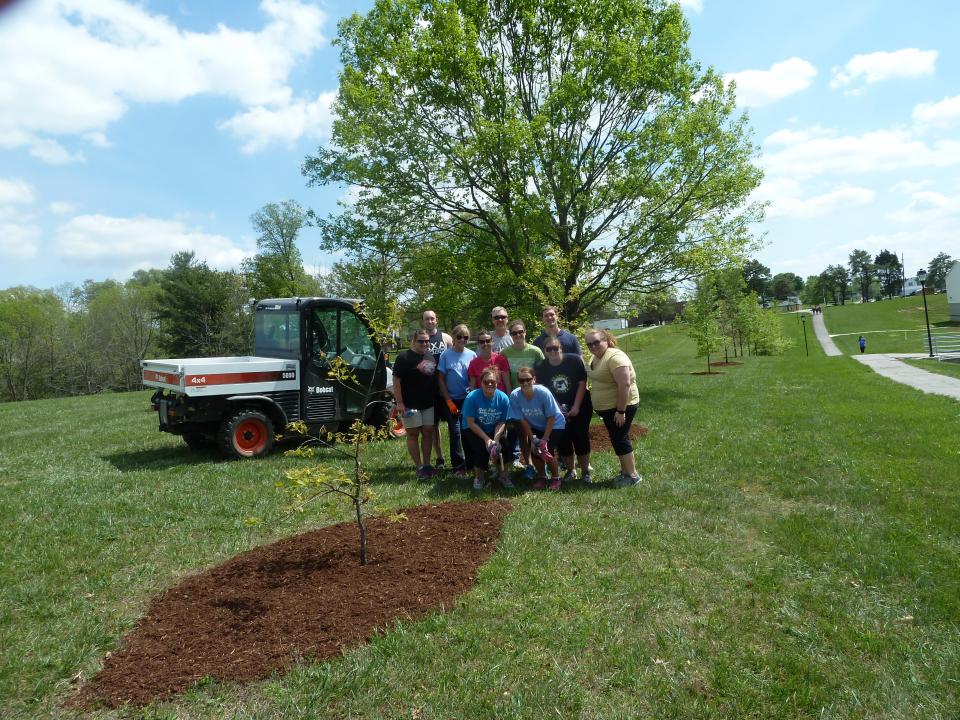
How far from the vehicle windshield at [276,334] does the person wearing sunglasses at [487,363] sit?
10.8 feet

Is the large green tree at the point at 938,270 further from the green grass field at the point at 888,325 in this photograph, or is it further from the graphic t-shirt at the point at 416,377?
the graphic t-shirt at the point at 416,377

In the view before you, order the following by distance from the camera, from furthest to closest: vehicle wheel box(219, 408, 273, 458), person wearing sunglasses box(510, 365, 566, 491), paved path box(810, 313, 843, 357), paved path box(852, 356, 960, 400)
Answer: paved path box(810, 313, 843, 357)
paved path box(852, 356, 960, 400)
vehicle wheel box(219, 408, 273, 458)
person wearing sunglasses box(510, 365, 566, 491)

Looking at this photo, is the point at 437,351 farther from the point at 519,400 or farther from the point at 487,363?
the point at 519,400

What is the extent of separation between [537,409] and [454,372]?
1.27m

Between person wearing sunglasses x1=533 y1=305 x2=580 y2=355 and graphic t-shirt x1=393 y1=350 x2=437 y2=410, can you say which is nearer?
person wearing sunglasses x1=533 y1=305 x2=580 y2=355

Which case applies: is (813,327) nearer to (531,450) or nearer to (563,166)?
(563,166)

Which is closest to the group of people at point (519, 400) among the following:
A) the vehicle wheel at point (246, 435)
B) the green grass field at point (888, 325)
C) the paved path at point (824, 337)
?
the vehicle wheel at point (246, 435)

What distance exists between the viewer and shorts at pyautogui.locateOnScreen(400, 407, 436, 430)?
23.8 feet

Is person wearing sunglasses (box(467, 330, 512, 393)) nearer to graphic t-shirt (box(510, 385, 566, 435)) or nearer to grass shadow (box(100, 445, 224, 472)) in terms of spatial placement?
graphic t-shirt (box(510, 385, 566, 435))

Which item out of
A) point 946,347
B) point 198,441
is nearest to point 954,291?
point 946,347

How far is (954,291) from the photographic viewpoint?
207 ft

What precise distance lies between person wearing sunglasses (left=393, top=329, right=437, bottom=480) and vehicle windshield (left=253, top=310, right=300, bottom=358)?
105 inches

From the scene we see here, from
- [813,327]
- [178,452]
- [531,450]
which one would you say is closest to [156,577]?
[531,450]

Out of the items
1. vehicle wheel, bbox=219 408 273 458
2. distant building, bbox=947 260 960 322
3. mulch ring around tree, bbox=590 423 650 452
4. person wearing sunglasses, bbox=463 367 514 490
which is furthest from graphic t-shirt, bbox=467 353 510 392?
distant building, bbox=947 260 960 322
